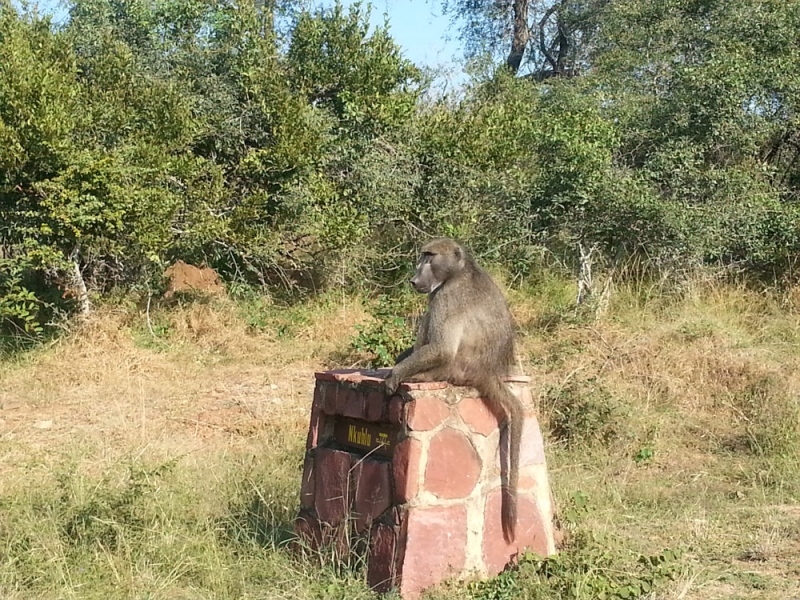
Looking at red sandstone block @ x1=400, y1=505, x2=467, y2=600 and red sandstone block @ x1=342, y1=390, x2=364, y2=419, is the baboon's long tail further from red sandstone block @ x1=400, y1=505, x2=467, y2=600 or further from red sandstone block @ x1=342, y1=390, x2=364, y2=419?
red sandstone block @ x1=342, y1=390, x2=364, y2=419

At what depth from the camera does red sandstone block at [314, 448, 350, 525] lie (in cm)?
423

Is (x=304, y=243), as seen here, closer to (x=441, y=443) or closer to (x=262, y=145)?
(x=262, y=145)

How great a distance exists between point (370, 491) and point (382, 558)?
0.97 ft

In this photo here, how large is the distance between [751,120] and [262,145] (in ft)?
17.9

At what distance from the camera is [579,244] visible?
31.8 feet

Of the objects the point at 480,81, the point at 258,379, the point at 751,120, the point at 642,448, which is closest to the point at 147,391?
the point at 258,379

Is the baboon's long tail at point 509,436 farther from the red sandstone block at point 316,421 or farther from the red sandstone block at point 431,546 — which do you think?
the red sandstone block at point 316,421

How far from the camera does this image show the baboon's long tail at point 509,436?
4098 mm

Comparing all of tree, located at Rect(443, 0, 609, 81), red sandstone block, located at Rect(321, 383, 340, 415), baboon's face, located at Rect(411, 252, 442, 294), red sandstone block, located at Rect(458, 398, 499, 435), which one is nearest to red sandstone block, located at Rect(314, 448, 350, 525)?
red sandstone block, located at Rect(321, 383, 340, 415)

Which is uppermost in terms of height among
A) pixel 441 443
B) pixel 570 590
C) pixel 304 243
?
pixel 304 243

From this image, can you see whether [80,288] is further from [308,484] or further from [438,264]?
[438,264]

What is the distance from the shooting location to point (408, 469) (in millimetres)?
3867

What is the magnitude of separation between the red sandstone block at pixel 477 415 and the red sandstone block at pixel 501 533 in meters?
0.29

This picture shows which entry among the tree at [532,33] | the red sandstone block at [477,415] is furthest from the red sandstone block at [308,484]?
the tree at [532,33]
